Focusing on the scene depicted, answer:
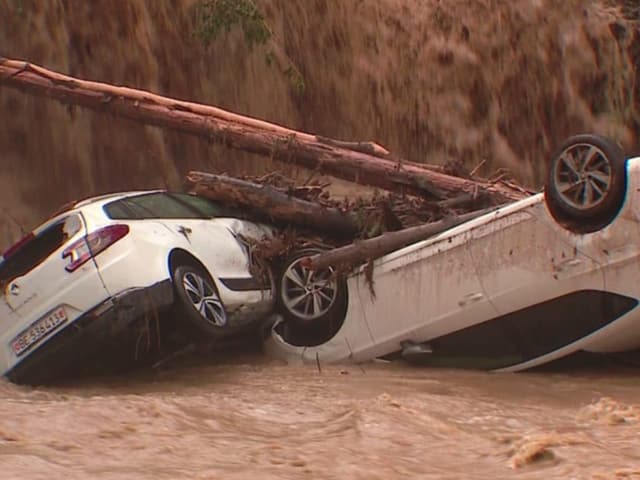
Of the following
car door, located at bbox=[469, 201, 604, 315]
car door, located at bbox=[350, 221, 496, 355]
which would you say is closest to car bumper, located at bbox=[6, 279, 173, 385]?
car door, located at bbox=[350, 221, 496, 355]

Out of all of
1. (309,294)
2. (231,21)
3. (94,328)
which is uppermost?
(231,21)

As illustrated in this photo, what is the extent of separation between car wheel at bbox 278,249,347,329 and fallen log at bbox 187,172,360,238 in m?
0.39

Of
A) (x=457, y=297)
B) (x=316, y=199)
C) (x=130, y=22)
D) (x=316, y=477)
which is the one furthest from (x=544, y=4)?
(x=316, y=477)

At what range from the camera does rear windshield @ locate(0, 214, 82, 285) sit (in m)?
7.63

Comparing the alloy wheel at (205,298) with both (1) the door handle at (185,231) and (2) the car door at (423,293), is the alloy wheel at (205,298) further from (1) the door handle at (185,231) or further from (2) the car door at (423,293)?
(2) the car door at (423,293)

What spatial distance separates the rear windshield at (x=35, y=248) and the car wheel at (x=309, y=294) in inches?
65.4

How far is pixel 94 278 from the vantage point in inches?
284

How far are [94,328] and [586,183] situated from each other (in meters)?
3.22

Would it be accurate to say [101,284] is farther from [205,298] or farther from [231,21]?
[231,21]

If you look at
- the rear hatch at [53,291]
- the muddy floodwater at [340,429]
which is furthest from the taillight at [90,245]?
the muddy floodwater at [340,429]

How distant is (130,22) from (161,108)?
2874 mm

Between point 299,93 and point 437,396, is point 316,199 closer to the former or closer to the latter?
point 437,396

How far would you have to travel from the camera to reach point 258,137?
387 inches

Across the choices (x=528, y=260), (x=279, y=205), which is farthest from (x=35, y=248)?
(x=528, y=260)
